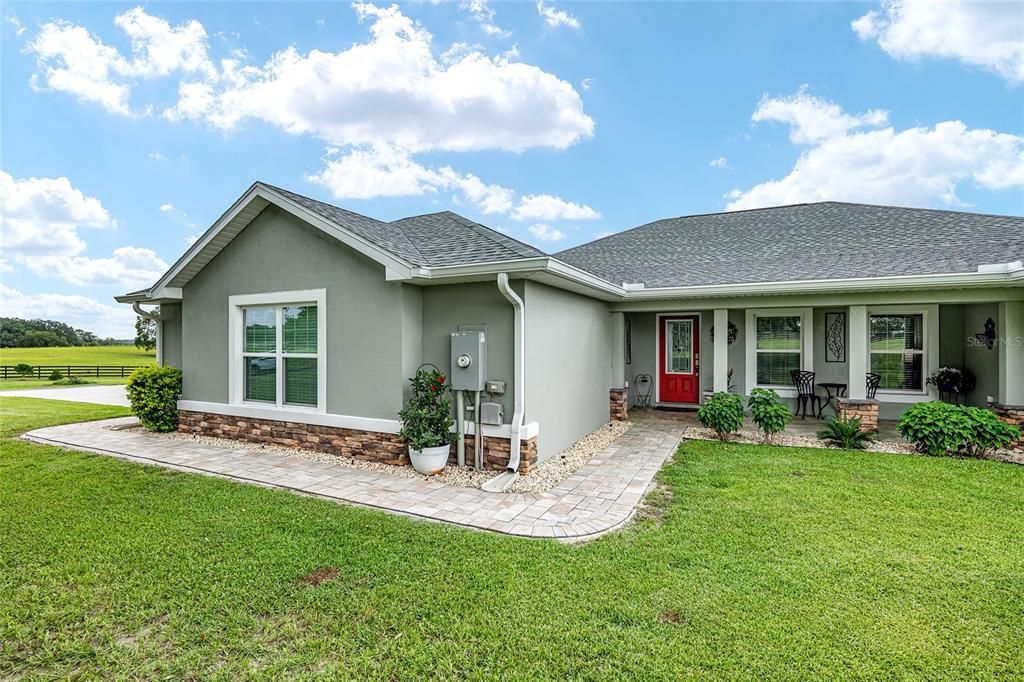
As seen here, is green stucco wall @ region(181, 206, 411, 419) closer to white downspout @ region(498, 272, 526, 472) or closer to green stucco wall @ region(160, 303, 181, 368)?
white downspout @ region(498, 272, 526, 472)

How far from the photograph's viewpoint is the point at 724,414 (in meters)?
7.93

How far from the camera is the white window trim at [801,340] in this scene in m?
9.77

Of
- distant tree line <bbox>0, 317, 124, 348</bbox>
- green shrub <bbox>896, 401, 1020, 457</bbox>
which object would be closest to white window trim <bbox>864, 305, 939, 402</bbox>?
green shrub <bbox>896, 401, 1020, 457</bbox>

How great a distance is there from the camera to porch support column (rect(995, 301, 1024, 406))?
7.21 m

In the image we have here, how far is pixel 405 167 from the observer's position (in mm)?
14727

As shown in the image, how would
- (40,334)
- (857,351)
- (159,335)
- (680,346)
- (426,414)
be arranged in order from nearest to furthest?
(426,414) → (857,351) → (159,335) → (680,346) → (40,334)

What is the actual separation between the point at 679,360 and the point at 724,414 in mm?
3767

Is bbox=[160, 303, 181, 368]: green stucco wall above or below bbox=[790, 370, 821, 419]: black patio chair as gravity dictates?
above

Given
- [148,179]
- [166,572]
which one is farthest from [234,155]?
[166,572]

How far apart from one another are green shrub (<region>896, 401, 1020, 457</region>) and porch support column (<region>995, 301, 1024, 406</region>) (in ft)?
2.58

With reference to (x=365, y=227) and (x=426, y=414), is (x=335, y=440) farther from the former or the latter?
(x=365, y=227)

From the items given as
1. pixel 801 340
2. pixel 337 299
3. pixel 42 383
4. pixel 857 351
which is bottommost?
pixel 42 383

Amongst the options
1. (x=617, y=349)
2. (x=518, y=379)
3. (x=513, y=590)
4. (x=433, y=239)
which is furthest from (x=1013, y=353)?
(x=433, y=239)

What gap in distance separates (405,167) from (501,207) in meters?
6.37
